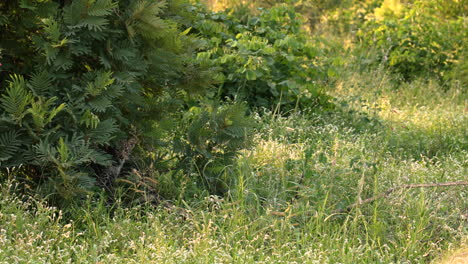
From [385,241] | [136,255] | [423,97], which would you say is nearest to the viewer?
[136,255]

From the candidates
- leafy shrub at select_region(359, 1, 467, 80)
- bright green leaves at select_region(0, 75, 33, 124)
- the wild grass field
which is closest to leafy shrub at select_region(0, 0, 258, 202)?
bright green leaves at select_region(0, 75, 33, 124)

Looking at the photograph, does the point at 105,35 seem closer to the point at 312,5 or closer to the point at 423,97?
the point at 423,97

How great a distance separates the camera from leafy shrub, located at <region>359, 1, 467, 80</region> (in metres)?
8.98

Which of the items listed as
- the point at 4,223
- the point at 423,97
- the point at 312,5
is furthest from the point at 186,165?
the point at 312,5

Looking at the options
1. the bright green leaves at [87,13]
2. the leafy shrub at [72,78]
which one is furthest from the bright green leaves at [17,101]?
the bright green leaves at [87,13]

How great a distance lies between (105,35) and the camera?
3465 mm

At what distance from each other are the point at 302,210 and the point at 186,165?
0.88m

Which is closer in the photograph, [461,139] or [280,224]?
[280,224]

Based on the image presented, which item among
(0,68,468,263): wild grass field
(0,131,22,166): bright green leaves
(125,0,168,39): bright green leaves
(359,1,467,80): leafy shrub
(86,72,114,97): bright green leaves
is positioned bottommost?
(359,1,467,80): leafy shrub

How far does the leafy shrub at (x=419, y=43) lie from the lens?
898 cm

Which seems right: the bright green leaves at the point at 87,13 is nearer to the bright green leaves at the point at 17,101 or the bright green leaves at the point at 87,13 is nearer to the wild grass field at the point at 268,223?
the bright green leaves at the point at 17,101

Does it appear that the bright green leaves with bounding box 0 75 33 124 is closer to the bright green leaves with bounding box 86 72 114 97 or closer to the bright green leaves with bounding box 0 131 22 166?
the bright green leaves with bounding box 0 131 22 166

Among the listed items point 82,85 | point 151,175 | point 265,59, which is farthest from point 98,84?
point 265,59

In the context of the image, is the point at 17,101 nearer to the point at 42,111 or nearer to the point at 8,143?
the point at 42,111
